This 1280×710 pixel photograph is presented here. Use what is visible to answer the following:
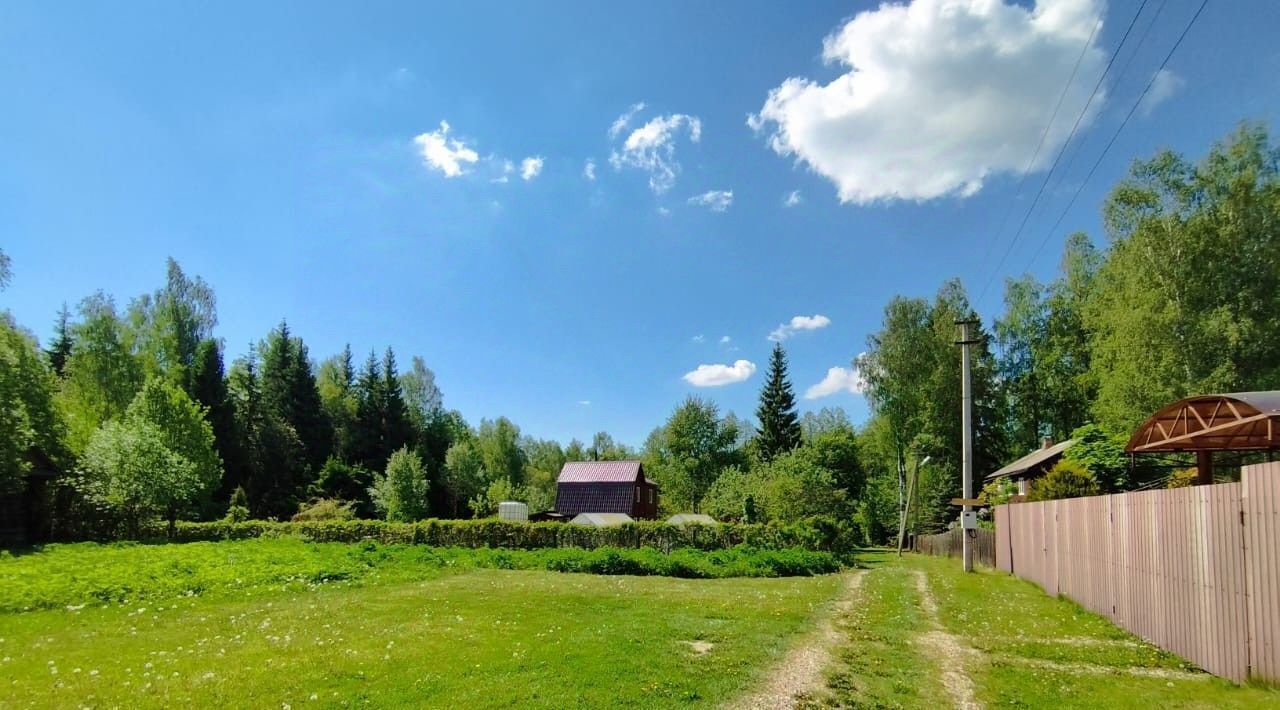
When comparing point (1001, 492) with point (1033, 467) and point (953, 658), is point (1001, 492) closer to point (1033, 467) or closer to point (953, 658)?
point (1033, 467)

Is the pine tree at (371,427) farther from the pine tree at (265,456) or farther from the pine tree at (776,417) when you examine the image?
the pine tree at (776,417)

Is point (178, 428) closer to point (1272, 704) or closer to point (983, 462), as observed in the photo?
point (1272, 704)

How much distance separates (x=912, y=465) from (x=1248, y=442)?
3046cm

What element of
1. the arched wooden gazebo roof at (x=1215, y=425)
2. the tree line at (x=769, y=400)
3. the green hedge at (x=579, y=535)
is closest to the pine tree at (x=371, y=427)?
the tree line at (x=769, y=400)

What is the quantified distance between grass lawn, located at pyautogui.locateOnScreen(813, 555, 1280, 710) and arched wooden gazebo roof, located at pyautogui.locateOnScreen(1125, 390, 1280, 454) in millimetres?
4250

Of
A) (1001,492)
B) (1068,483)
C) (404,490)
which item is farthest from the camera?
(404,490)

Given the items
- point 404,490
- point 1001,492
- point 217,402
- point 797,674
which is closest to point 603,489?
point 404,490

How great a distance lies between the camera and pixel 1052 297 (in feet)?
147

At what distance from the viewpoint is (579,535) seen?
2705cm

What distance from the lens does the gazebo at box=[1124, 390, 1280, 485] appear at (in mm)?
11711

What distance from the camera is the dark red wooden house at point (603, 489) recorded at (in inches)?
1951

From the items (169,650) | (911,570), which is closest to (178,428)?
(169,650)

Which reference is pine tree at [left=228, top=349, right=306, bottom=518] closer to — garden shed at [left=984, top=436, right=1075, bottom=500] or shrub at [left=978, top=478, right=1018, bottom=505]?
shrub at [left=978, top=478, right=1018, bottom=505]

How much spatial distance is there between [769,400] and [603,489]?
20084mm
